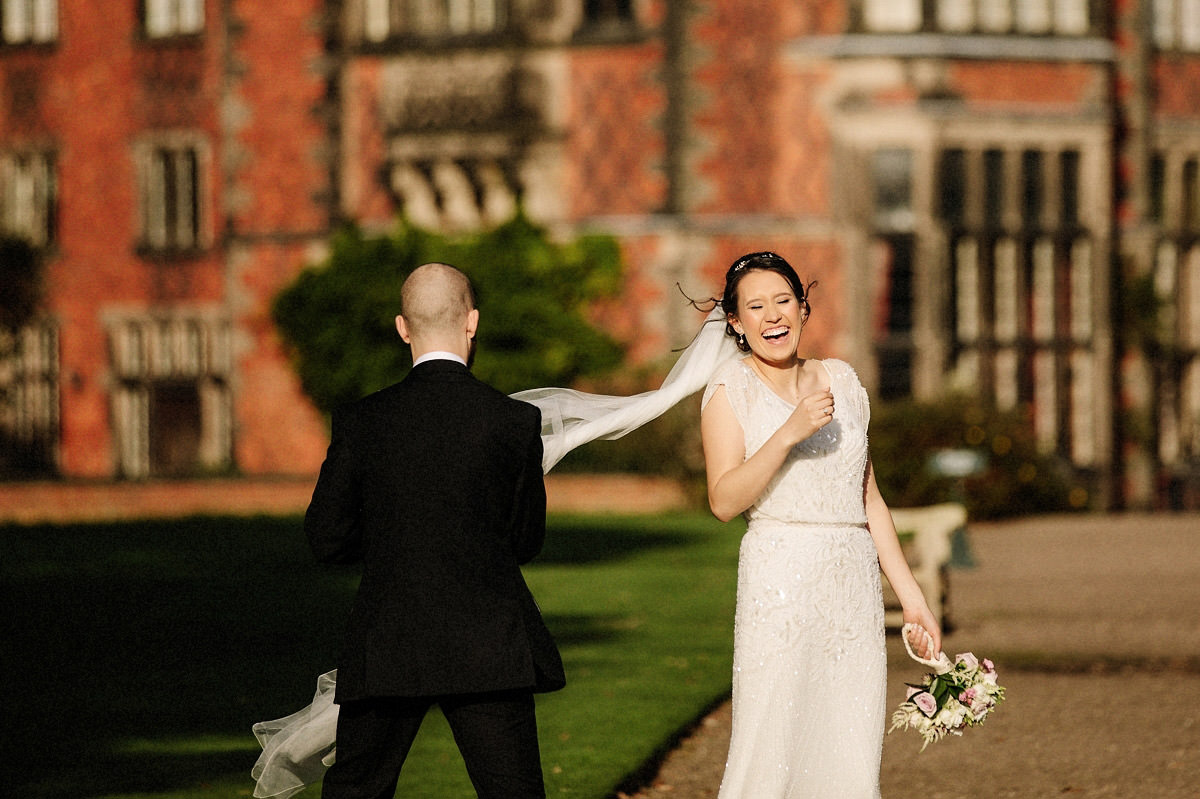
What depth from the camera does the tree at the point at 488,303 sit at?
859 inches

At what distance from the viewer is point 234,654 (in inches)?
379

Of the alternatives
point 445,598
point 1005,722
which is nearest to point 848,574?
point 445,598

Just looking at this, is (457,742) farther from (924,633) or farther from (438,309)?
(924,633)

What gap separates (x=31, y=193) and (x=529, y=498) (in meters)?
23.2

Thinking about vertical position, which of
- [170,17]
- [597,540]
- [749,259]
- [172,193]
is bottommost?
[597,540]

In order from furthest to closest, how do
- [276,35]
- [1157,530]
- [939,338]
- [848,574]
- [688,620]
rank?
[276,35] → [939,338] → [1157,530] → [688,620] → [848,574]

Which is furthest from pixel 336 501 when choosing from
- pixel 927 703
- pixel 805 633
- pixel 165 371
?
pixel 165 371

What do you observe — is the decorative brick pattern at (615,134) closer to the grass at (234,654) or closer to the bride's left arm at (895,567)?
the grass at (234,654)

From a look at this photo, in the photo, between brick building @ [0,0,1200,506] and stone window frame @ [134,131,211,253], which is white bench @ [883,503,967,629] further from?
stone window frame @ [134,131,211,253]

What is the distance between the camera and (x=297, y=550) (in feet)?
49.3

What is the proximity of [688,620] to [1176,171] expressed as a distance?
48.0 feet

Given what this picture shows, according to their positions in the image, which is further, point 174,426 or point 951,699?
point 174,426

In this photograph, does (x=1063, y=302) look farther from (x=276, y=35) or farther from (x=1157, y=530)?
(x=276, y=35)

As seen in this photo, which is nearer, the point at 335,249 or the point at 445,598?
the point at 445,598
